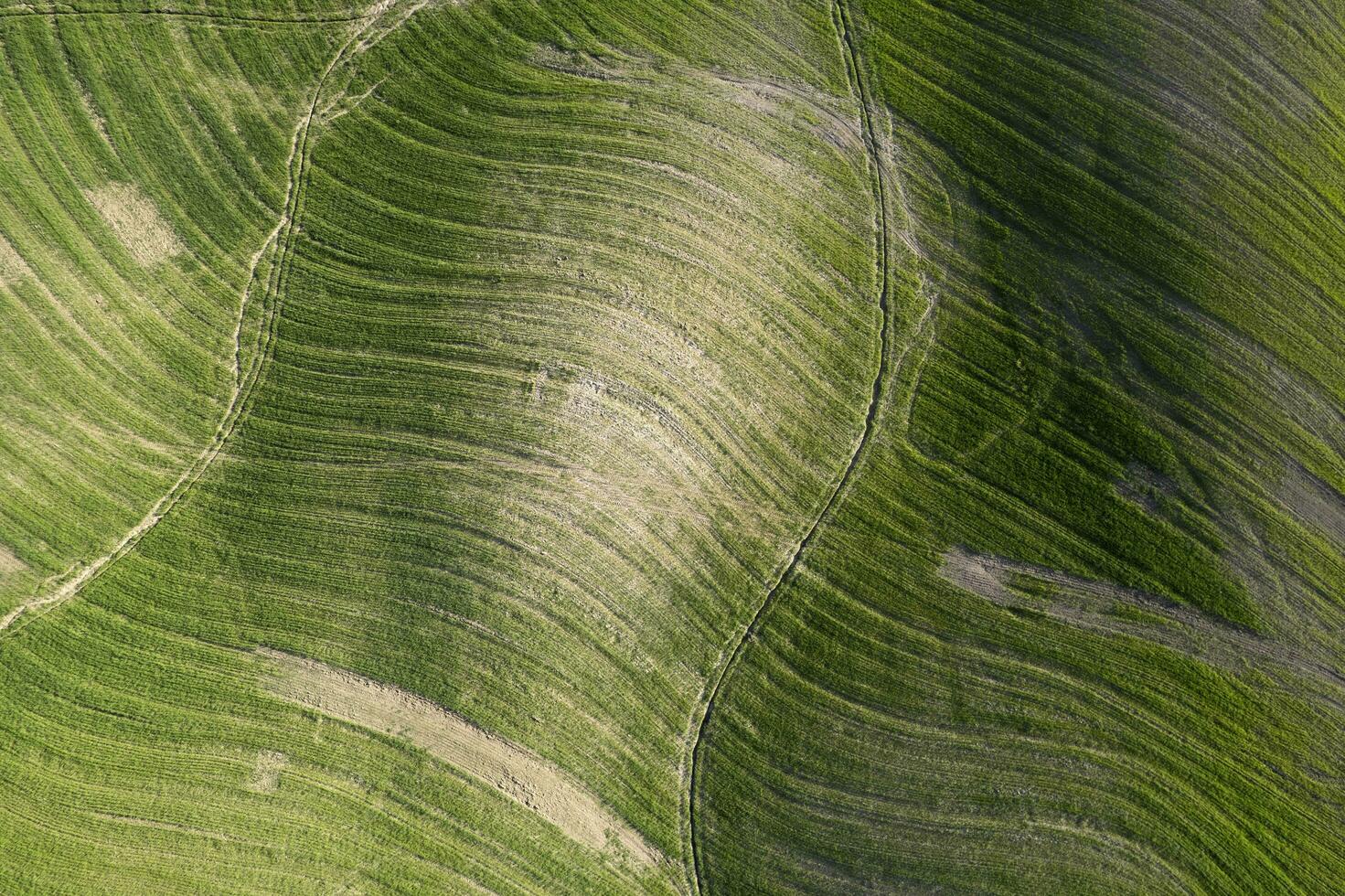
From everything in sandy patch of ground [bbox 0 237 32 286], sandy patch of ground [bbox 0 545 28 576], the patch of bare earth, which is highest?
sandy patch of ground [bbox 0 237 32 286]

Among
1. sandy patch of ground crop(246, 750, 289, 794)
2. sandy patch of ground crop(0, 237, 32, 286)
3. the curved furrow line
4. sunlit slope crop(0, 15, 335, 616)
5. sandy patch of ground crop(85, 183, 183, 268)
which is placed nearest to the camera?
sandy patch of ground crop(246, 750, 289, 794)

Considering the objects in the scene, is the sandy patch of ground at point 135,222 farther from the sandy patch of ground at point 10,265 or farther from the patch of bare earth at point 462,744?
the patch of bare earth at point 462,744

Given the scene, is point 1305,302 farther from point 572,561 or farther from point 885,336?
point 572,561

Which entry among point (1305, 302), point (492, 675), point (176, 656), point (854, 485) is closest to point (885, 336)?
point (854, 485)

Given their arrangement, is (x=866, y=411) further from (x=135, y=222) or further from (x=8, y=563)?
(x=8, y=563)

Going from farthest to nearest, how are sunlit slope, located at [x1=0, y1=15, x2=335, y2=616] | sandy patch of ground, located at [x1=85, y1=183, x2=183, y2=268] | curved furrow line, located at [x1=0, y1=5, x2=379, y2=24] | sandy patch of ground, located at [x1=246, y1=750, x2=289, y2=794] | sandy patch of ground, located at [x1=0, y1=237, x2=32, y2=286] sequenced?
curved furrow line, located at [x1=0, y1=5, x2=379, y2=24] < sandy patch of ground, located at [x1=85, y1=183, x2=183, y2=268] < sandy patch of ground, located at [x1=0, y1=237, x2=32, y2=286] < sunlit slope, located at [x1=0, y1=15, x2=335, y2=616] < sandy patch of ground, located at [x1=246, y1=750, x2=289, y2=794]

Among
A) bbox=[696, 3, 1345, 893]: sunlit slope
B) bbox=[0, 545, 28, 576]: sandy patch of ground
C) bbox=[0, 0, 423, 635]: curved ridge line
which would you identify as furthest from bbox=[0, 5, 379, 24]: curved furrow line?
bbox=[696, 3, 1345, 893]: sunlit slope

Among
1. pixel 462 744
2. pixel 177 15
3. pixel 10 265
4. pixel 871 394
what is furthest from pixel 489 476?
pixel 177 15

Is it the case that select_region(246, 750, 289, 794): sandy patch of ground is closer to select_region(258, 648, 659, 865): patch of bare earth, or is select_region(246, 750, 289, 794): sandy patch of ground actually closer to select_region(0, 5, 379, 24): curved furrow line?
select_region(258, 648, 659, 865): patch of bare earth
